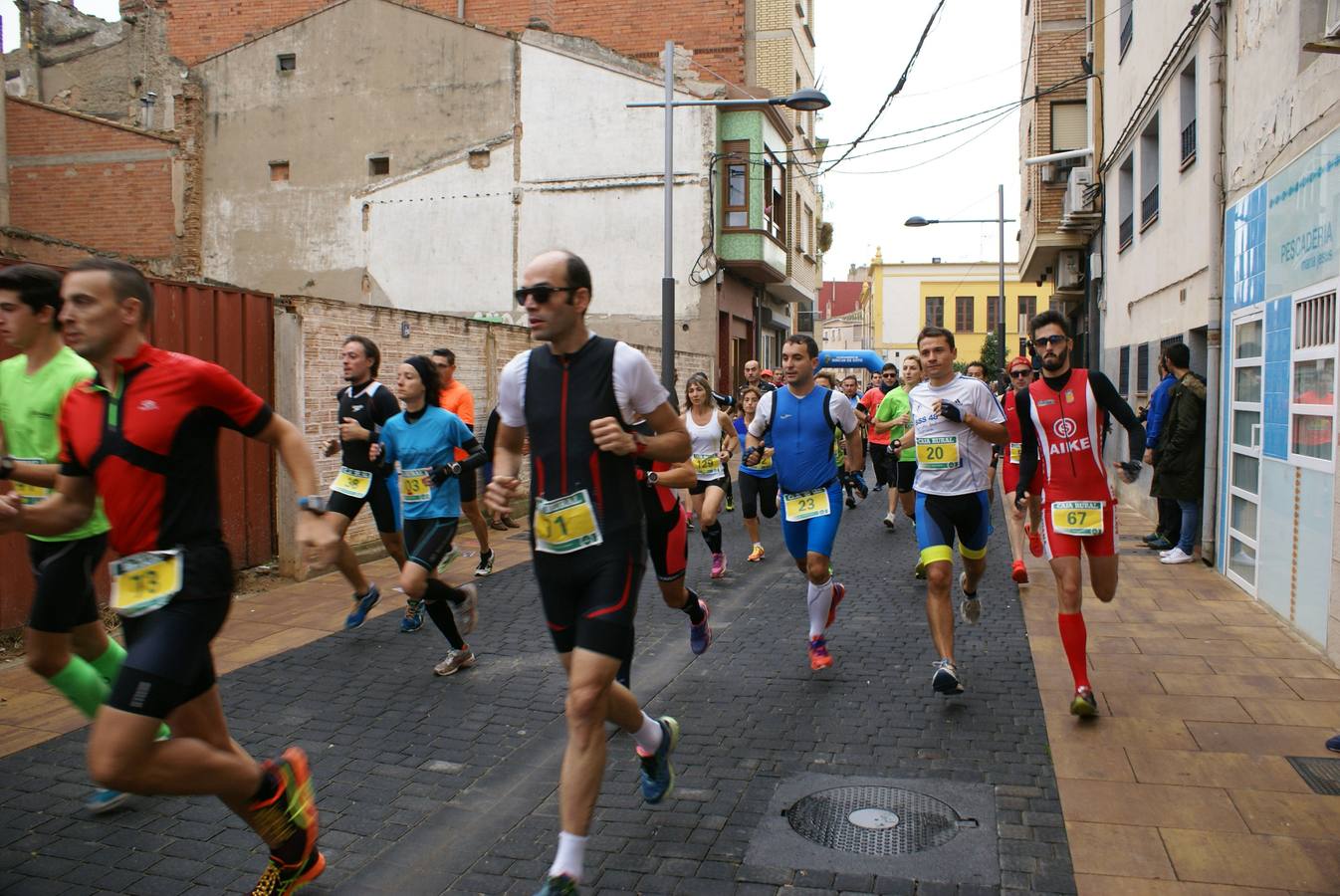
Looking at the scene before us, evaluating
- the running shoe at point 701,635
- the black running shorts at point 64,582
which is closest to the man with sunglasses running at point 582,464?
the black running shorts at point 64,582

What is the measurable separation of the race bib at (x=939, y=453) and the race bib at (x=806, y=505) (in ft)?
2.21

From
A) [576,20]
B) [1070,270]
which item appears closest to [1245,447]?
[1070,270]

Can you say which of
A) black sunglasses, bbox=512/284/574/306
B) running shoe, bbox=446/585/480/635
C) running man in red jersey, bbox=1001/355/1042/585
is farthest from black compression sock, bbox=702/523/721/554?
black sunglasses, bbox=512/284/574/306

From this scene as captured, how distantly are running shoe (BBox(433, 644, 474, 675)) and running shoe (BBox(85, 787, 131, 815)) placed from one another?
2150 mm

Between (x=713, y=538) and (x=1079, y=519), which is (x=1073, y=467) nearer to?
(x=1079, y=519)

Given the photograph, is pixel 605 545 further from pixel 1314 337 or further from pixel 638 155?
pixel 638 155

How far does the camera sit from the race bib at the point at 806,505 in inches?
267

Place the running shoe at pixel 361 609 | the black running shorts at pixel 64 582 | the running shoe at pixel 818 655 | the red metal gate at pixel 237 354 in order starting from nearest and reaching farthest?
the black running shorts at pixel 64 582, the running shoe at pixel 818 655, the running shoe at pixel 361 609, the red metal gate at pixel 237 354

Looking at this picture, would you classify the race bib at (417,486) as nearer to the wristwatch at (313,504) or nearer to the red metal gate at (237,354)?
the red metal gate at (237,354)

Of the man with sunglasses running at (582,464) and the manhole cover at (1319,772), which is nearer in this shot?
the man with sunglasses running at (582,464)

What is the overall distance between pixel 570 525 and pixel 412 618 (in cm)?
433

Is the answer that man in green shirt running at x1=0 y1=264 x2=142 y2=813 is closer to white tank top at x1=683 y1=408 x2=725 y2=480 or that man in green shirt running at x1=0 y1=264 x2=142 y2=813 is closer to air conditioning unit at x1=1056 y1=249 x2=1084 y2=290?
white tank top at x1=683 y1=408 x2=725 y2=480

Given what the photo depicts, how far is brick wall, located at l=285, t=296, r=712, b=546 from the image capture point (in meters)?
9.84

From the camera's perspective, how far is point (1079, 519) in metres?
5.68
